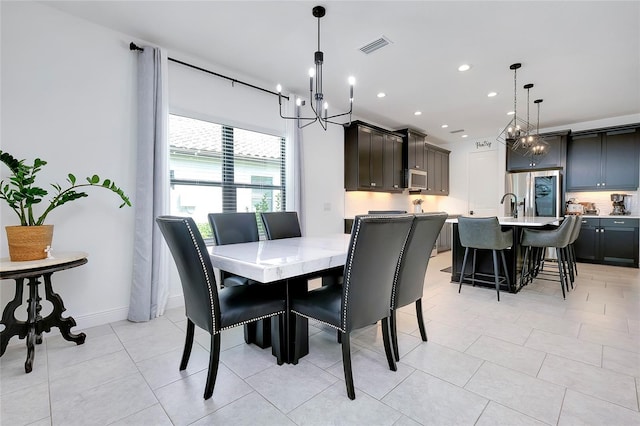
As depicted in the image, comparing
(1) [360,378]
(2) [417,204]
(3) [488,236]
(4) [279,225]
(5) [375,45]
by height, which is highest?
(5) [375,45]

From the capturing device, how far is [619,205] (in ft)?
17.3

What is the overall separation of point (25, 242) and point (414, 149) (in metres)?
5.84

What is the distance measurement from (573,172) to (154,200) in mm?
6875

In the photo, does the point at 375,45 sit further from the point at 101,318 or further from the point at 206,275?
the point at 101,318

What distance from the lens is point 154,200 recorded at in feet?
9.28

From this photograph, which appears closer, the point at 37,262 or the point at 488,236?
the point at 37,262

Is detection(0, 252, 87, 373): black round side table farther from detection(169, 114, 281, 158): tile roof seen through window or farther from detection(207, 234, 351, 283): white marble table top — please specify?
detection(169, 114, 281, 158): tile roof seen through window

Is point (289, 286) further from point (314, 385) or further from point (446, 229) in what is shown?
→ point (446, 229)

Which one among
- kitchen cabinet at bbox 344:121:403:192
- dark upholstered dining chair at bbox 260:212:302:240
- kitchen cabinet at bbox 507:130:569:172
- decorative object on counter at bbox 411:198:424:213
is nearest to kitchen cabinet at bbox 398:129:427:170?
kitchen cabinet at bbox 344:121:403:192

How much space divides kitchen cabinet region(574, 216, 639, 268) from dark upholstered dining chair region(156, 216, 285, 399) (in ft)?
19.7

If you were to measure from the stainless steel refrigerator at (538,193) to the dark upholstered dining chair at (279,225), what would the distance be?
16.2 ft

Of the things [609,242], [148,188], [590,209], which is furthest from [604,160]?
[148,188]

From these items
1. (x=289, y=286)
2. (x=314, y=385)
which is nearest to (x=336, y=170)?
→ (x=289, y=286)

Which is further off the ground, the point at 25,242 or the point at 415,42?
the point at 415,42
